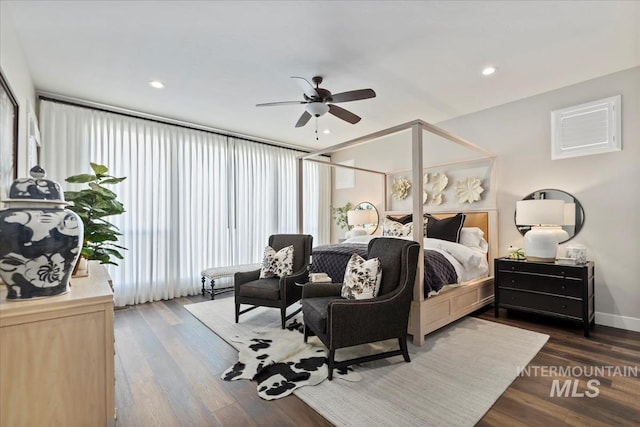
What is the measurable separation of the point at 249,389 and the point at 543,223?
11.2 ft

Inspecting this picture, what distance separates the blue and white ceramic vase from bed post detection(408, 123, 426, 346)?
250 cm

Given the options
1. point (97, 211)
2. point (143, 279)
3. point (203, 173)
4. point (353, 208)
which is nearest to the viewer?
point (97, 211)

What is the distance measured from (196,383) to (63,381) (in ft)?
3.62

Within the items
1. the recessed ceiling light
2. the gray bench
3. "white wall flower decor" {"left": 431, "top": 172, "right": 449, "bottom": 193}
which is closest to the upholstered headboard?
"white wall flower decor" {"left": 431, "top": 172, "right": 449, "bottom": 193}

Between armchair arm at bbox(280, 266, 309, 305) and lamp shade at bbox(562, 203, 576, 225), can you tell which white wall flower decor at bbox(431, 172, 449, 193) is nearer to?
lamp shade at bbox(562, 203, 576, 225)

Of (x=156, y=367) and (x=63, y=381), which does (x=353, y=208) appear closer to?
(x=156, y=367)

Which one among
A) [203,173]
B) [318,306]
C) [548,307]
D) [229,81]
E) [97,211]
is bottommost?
[548,307]

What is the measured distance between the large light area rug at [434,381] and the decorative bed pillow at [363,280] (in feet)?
1.77

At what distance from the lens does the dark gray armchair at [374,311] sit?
2.25 m

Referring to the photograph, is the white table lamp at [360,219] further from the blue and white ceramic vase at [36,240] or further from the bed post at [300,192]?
the blue and white ceramic vase at [36,240]

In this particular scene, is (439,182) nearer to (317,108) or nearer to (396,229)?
(396,229)

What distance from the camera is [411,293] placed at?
2527 mm

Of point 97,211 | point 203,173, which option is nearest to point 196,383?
point 97,211

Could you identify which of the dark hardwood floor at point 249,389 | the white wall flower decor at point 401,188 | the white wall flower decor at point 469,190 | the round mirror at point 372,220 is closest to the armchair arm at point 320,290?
the dark hardwood floor at point 249,389
